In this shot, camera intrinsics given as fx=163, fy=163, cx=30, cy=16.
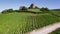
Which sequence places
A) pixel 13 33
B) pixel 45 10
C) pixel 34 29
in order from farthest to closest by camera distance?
1. pixel 45 10
2. pixel 34 29
3. pixel 13 33

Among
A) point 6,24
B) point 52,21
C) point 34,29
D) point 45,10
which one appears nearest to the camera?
point 6,24

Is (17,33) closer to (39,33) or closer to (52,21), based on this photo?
(39,33)

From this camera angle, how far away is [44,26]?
1000 inches

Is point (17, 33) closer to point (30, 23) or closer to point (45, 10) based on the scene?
point (30, 23)

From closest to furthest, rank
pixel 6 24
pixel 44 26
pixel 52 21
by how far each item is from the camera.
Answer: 1. pixel 6 24
2. pixel 44 26
3. pixel 52 21

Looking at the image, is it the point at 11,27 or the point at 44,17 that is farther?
the point at 44,17

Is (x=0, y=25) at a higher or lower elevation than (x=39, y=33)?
higher

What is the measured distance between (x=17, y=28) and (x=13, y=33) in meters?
1.71

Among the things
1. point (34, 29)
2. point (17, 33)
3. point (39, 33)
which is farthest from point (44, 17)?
point (17, 33)

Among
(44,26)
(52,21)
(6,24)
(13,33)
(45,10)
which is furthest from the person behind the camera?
(45,10)

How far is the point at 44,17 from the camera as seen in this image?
96.0 ft

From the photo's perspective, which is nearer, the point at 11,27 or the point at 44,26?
the point at 11,27

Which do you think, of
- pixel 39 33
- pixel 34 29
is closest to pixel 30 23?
pixel 34 29

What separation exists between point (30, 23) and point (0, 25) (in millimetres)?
5887
